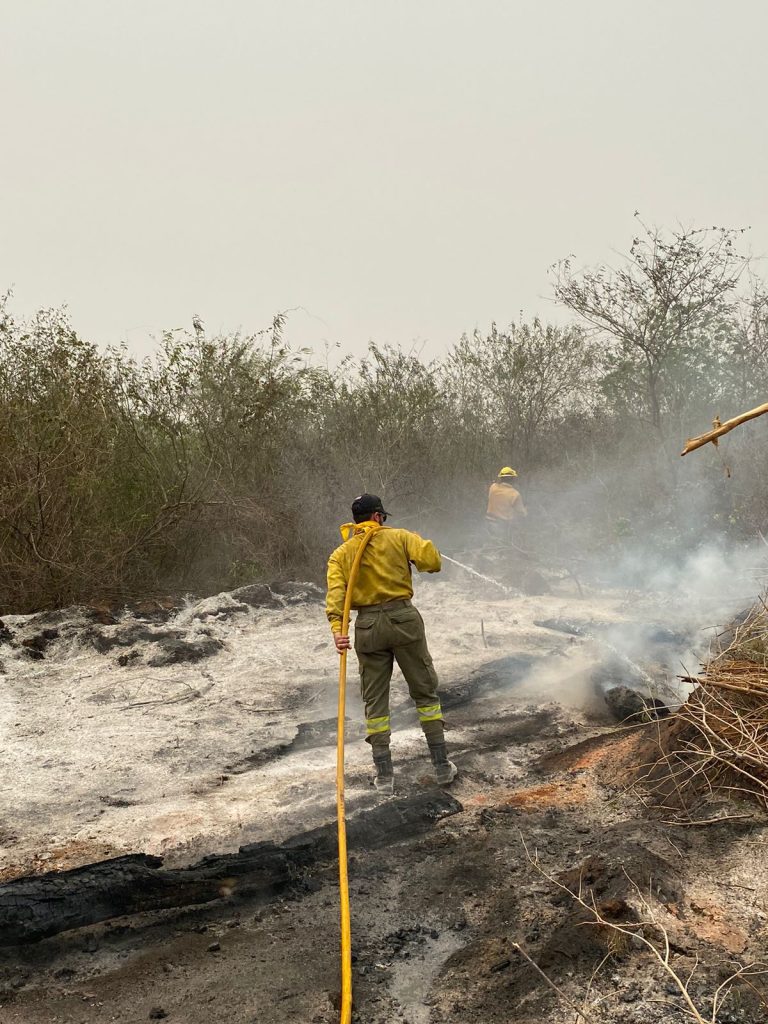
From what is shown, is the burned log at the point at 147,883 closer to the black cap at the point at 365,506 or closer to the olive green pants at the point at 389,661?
the olive green pants at the point at 389,661

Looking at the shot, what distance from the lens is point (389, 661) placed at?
16.7ft

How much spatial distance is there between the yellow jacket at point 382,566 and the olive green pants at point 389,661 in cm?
8

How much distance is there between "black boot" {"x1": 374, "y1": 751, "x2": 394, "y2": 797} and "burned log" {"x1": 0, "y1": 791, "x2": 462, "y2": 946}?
72 centimetres

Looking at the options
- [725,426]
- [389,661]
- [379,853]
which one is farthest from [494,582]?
[725,426]

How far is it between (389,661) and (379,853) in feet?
4.59

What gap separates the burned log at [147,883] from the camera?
3.16 metres

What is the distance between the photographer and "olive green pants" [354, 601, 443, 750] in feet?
16.3

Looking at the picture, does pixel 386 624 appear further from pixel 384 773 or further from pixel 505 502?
pixel 505 502

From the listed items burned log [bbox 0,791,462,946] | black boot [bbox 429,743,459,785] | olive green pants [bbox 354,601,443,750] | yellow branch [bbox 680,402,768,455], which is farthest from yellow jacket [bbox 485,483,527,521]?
yellow branch [bbox 680,402,768,455]

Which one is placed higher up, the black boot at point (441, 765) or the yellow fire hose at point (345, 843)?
the yellow fire hose at point (345, 843)

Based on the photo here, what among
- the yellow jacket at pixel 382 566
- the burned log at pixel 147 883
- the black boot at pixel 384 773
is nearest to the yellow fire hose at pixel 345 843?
the yellow jacket at pixel 382 566

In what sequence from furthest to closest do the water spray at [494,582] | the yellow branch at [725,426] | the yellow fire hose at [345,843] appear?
the water spray at [494,582]
the yellow branch at [725,426]
the yellow fire hose at [345,843]

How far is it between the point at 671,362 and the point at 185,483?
10.3 metres

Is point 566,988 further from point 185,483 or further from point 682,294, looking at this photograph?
point 682,294
